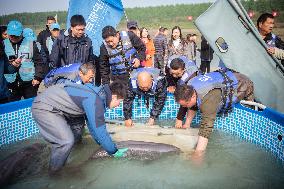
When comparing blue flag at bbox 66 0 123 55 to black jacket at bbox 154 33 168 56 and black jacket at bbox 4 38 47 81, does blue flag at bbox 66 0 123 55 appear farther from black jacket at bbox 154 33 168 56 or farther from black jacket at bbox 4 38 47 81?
black jacket at bbox 154 33 168 56

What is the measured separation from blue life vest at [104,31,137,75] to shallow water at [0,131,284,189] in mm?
1791

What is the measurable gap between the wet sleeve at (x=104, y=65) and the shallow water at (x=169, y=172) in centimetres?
159

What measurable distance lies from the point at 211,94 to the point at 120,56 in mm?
2197

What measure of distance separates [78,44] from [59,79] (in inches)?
33.5

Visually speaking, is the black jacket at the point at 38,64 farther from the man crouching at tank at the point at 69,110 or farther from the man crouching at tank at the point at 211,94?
the man crouching at tank at the point at 211,94

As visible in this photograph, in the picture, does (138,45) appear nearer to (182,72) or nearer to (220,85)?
(182,72)

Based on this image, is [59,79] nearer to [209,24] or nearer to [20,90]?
[20,90]

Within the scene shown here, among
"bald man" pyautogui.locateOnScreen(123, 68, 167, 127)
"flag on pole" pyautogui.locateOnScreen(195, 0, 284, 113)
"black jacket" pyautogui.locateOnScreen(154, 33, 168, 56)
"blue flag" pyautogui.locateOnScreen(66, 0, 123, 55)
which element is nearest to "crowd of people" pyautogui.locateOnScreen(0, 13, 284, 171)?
"bald man" pyautogui.locateOnScreen(123, 68, 167, 127)

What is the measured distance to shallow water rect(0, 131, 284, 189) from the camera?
4.36 meters

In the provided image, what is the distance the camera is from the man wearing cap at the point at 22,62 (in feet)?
19.5

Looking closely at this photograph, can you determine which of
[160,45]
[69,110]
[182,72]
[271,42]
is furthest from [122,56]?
[160,45]

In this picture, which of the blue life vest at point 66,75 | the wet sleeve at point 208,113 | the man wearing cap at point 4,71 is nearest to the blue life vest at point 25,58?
the man wearing cap at point 4,71

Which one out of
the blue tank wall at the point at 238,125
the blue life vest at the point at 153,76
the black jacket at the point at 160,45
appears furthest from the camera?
the black jacket at the point at 160,45

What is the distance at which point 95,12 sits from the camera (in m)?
7.80
